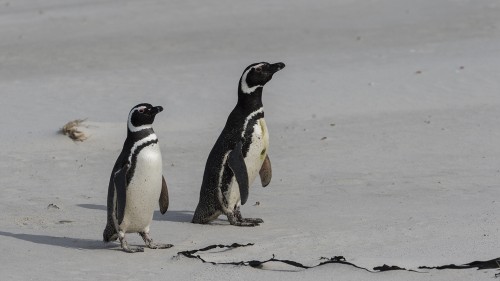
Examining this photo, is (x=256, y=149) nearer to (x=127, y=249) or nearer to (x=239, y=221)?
(x=239, y=221)

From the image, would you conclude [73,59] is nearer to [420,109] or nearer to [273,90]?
[273,90]

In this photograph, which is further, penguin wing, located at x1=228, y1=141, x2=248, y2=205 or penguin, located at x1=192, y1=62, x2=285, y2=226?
penguin, located at x1=192, y1=62, x2=285, y2=226

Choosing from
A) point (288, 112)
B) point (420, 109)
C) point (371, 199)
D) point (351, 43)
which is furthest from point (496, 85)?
point (371, 199)

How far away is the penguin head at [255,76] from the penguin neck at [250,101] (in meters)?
0.02

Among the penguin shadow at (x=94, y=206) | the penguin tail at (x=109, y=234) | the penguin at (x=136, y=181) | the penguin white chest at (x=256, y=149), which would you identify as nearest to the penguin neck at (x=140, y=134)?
the penguin at (x=136, y=181)

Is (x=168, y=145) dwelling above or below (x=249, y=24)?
below

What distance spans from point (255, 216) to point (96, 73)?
528 centimetres

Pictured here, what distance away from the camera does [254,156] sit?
580 centimetres

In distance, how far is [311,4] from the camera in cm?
1434

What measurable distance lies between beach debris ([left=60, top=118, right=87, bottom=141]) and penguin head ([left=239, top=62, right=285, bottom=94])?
2457 millimetres

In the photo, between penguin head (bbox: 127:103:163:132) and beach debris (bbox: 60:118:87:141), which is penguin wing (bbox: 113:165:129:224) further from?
beach debris (bbox: 60:118:87:141)

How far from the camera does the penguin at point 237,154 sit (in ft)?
18.9

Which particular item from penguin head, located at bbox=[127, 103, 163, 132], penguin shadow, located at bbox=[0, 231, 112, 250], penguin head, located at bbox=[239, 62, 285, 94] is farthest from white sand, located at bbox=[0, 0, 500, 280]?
penguin head, located at bbox=[239, 62, 285, 94]

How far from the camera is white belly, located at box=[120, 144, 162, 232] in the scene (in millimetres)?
5117
